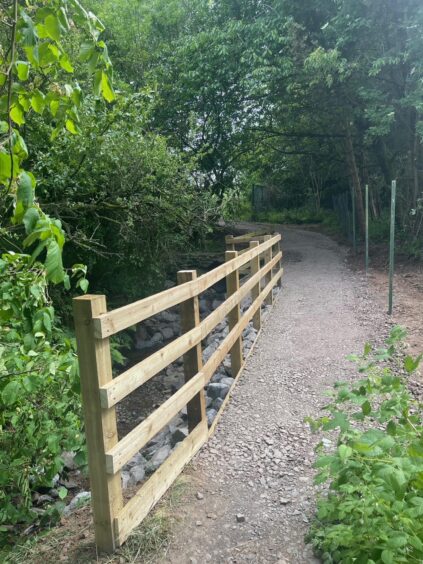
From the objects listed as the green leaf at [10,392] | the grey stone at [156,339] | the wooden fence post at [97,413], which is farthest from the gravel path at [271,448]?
the grey stone at [156,339]

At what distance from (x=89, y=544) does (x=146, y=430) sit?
0.62 m

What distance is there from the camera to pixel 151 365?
2.75 m

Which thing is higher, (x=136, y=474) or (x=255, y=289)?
(x=255, y=289)

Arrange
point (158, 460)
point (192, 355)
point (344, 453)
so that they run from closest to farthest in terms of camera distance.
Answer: point (344, 453)
point (192, 355)
point (158, 460)

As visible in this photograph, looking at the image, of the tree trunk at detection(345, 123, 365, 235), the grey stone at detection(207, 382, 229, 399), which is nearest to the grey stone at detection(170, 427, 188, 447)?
the grey stone at detection(207, 382, 229, 399)

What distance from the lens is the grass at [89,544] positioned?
2357mm

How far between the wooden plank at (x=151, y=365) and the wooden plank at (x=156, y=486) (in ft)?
1.92

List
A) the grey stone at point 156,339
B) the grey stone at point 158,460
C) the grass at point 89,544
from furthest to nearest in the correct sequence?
1. the grey stone at point 156,339
2. the grey stone at point 158,460
3. the grass at point 89,544

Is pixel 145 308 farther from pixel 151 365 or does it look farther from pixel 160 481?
pixel 160 481

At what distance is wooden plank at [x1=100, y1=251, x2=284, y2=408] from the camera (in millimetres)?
2271

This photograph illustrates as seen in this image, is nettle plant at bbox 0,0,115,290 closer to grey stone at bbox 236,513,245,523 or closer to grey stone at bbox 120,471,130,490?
grey stone at bbox 236,513,245,523

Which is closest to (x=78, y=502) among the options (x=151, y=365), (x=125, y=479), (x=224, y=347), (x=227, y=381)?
(x=125, y=479)

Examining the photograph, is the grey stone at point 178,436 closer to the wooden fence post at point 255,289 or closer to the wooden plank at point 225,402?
the wooden plank at point 225,402

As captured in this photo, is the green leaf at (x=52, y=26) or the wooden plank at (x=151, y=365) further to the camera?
the wooden plank at (x=151, y=365)
